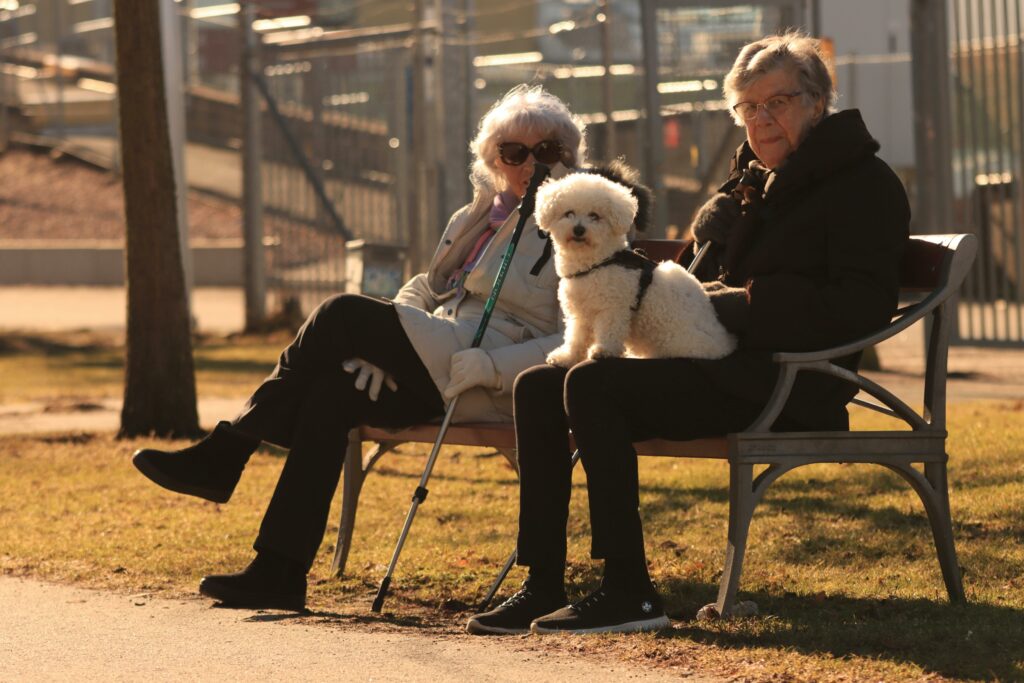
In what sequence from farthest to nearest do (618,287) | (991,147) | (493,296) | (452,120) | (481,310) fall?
(452,120)
(991,147)
(481,310)
(493,296)
(618,287)

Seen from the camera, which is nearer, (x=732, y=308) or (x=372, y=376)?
(x=732, y=308)

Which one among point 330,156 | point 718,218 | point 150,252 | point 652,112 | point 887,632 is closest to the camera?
point 887,632

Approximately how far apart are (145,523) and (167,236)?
2.72 m

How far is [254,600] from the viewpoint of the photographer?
5281 mm

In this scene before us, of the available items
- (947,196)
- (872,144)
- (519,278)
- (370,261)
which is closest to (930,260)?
(872,144)

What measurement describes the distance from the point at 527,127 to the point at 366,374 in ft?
3.41

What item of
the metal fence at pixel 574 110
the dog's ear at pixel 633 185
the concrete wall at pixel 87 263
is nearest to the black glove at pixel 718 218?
the dog's ear at pixel 633 185

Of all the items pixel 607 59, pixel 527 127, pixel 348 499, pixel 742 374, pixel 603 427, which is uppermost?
pixel 607 59

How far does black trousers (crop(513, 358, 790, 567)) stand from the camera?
15.6 ft

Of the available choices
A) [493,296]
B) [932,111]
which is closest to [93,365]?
[932,111]

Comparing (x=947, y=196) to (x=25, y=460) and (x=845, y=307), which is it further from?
(x=845, y=307)

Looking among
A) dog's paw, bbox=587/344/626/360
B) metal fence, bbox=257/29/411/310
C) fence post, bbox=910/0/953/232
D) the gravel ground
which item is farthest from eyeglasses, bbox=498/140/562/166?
the gravel ground

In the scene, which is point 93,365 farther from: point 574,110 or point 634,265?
point 634,265

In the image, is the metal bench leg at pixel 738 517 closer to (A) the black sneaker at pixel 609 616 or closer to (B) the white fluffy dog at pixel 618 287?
(A) the black sneaker at pixel 609 616
